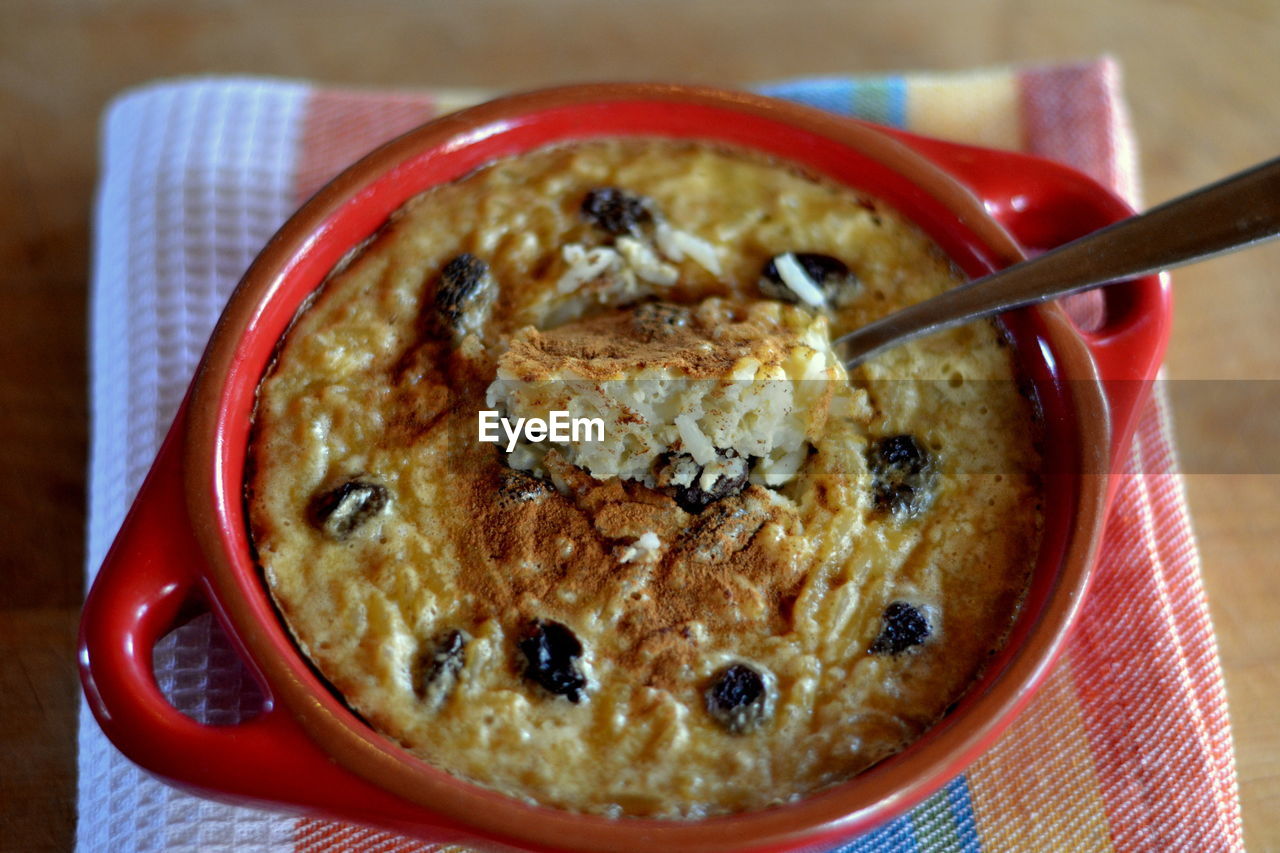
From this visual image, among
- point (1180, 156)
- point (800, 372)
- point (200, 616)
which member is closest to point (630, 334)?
point (800, 372)

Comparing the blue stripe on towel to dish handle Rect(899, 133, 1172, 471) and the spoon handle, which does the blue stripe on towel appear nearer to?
dish handle Rect(899, 133, 1172, 471)

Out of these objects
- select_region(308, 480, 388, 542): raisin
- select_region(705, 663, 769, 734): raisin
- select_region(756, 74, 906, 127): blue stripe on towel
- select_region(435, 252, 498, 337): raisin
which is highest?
select_region(435, 252, 498, 337): raisin

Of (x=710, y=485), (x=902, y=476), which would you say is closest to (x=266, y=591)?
(x=710, y=485)

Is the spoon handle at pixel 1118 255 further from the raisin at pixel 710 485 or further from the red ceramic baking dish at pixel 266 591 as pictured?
the raisin at pixel 710 485

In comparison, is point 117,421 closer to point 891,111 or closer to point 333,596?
point 333,596

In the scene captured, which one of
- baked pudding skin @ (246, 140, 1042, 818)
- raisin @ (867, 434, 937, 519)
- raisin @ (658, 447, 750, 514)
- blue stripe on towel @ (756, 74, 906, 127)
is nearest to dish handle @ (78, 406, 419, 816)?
baked pudding skin @ (246, 140, 1042, 818)
